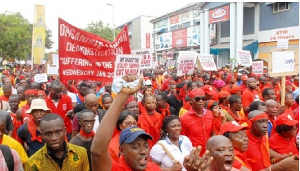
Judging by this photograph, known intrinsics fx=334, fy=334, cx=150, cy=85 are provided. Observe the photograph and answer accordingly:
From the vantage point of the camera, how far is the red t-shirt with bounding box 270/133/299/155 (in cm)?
410

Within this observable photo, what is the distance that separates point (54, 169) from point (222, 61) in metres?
29.2

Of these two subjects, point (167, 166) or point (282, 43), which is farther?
point (282, 43)

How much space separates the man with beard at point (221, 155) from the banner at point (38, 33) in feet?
43.3

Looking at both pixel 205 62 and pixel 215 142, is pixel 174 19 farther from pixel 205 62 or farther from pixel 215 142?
pixel 215 142

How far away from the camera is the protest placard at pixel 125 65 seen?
4039 millimetres

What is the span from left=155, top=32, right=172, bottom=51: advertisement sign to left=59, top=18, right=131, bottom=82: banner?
35096mm

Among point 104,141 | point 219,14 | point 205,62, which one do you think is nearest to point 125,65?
point 104,141

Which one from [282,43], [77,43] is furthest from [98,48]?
[282,43]

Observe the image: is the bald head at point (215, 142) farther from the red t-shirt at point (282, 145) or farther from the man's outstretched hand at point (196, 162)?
the red t-shirt at point (282, 145)

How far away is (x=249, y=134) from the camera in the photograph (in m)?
3.97

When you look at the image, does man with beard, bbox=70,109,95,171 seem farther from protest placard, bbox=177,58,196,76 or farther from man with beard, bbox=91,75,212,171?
protest placard, bbox=177,58,196,76

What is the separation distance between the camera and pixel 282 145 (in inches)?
162

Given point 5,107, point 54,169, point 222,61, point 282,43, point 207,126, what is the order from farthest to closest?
point 222,61 → point 282,43 → point 5,107 → point 207,126 → point 54,169

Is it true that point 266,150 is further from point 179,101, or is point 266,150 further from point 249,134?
point 179,101
